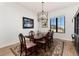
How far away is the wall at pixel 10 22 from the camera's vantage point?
13.6ft

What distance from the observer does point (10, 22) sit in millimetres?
4484

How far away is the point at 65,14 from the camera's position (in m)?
4.02

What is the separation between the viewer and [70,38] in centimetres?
409

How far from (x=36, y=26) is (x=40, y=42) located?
237 cm

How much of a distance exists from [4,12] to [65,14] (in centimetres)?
283

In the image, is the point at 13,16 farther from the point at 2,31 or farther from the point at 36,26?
the point at 36,26

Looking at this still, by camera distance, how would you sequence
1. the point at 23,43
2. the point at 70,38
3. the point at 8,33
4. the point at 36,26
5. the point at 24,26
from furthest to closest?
the point at 36,26, the point at 24,26, the point at 8,33, the point at 70,38, the point at 23,43

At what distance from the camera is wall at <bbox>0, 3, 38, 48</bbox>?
13.6ft

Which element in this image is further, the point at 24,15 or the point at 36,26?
the point at 36,26

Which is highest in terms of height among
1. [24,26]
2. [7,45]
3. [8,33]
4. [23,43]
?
[24,26]

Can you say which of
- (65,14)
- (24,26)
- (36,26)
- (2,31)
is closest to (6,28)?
(2,31)

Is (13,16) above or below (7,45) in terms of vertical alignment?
above

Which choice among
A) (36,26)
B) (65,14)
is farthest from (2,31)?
(65,14)

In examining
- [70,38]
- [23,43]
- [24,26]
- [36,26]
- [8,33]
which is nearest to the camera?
[23,43]
